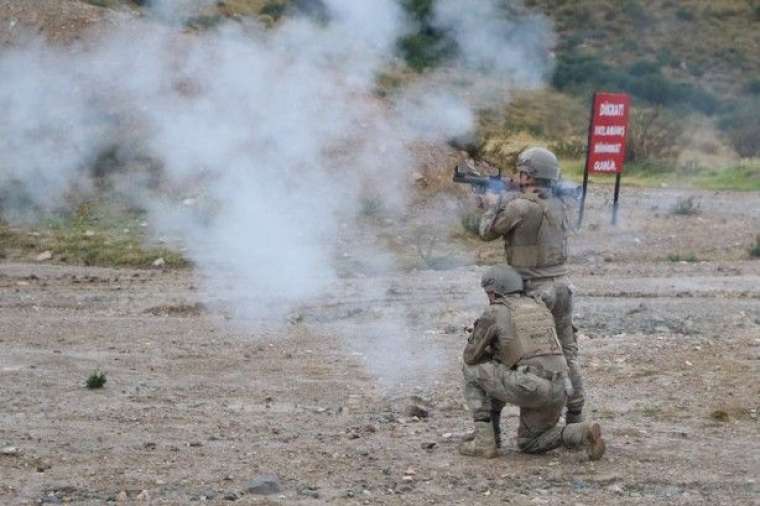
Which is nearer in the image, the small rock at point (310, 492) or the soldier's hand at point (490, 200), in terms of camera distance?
the small rock at point (310, 492)

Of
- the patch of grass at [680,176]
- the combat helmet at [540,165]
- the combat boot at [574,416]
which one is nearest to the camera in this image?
the combat helmet at [540,165]

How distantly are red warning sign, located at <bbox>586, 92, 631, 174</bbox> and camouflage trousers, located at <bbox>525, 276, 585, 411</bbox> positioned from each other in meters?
12.0

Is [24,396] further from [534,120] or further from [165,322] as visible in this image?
[534,120]

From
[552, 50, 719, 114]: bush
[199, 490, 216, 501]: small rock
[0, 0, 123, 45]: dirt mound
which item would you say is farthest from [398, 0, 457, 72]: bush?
[199, 490, 216, 501]: small rock

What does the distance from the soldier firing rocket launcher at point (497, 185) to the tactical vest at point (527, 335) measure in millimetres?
928

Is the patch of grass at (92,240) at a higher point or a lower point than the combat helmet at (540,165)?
lower

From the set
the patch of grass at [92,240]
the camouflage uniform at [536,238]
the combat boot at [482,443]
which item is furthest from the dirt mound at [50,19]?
the combat boot at [482,443]

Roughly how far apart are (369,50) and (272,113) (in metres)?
1.74

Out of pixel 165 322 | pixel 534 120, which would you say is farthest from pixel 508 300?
pixel 534 120

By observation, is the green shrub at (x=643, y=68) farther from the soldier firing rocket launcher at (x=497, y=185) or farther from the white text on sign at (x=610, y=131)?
the soldier firing rocket launcher at (x=497, y=185)

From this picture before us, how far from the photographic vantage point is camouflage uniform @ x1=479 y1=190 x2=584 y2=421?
29.6 ft

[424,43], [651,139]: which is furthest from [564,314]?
[651,139]

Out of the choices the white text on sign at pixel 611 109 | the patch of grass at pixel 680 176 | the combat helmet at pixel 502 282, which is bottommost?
the patch of grass at pixel 680 176

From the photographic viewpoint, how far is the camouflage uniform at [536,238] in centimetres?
901
